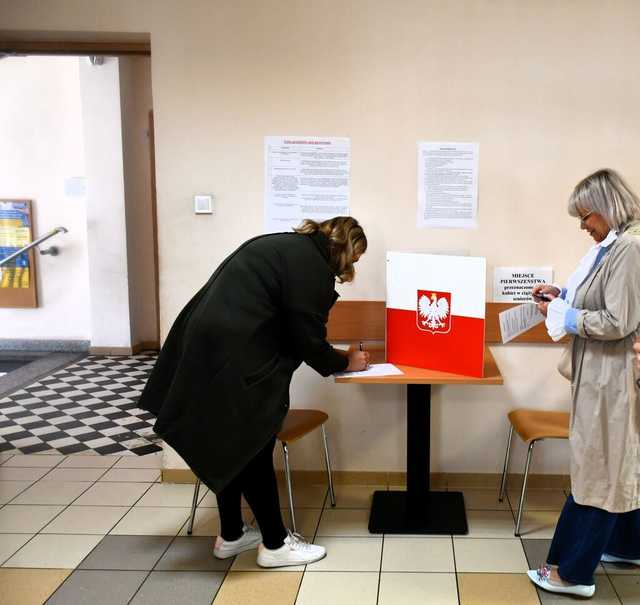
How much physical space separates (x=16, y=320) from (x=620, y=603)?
5.84 m

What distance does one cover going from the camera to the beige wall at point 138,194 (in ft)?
20.2

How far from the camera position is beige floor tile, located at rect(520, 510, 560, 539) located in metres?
2.90

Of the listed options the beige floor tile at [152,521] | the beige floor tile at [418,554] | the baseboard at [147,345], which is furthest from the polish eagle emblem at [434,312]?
the baseboard at [147,345]

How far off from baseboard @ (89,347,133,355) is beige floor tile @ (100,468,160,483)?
2.77 metres

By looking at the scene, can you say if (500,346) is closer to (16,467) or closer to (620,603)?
(620,603)

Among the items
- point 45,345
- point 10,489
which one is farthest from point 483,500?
point 45,345

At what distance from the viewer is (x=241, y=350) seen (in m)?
2.39

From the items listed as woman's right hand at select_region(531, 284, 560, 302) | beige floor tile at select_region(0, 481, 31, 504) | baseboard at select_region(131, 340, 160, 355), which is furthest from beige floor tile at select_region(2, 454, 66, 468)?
woman's right hand at select_region(531, 284, 560, 302)

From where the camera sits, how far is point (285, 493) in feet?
11.0

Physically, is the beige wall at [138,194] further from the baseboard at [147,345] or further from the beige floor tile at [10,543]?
the beige floor tile at [10,543]

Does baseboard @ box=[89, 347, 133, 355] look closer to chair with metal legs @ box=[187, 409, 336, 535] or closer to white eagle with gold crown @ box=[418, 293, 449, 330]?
chair with metal legs @ box=[187, 409, 336, 535]

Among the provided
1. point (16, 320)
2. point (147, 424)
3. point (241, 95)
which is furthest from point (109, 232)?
point (241, 95)

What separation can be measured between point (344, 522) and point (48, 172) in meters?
4.80

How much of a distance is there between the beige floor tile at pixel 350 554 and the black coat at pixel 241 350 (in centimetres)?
59
